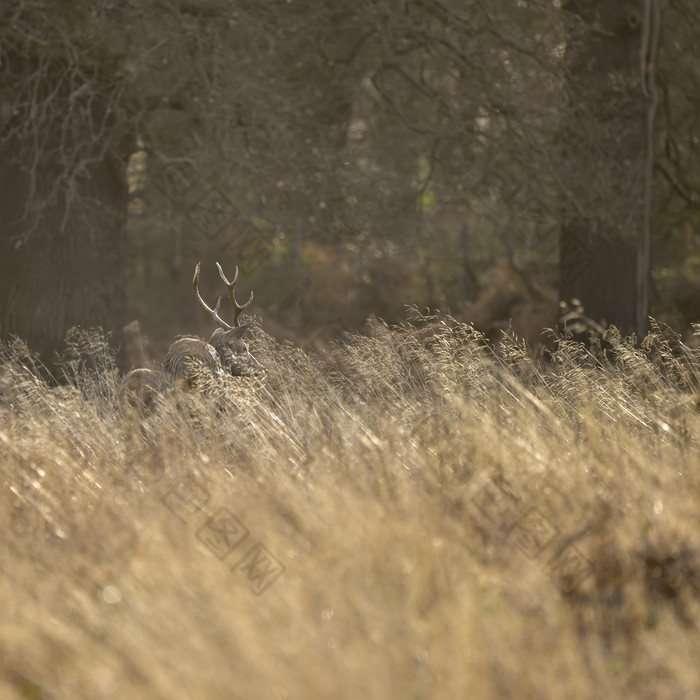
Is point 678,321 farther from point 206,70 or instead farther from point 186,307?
point 186,307

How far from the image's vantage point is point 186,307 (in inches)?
729

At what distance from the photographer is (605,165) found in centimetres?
1052

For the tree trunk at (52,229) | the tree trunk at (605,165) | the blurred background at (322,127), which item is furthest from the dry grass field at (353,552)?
the tree trunk at (605,165)

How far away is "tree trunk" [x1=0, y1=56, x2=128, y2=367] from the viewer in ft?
29.6

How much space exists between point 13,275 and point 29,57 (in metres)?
1.95

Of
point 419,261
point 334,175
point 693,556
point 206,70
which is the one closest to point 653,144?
point 334,175

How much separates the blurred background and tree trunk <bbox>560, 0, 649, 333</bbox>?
1.0 inches

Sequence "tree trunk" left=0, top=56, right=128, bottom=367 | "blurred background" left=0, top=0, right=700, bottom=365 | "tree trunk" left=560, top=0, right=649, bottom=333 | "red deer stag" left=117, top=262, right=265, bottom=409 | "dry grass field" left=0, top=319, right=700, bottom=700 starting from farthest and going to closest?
1. "tree trunk" left=560, top=0, right=649, bottom=333
2. "tree trunk" left=0, top=56, right=128, bottom=367
3. "blurred background" left=0, top=0, right=700, bottom=365
4. "red deer stag" left=117, top=262, right=265, bottom=409
5. "dry grass field" left=0, top=319, right=700, bottom=700

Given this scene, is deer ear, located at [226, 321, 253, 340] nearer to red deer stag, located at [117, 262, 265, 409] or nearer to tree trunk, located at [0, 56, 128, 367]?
red deer stag, located at [117, 262, 265, 409]

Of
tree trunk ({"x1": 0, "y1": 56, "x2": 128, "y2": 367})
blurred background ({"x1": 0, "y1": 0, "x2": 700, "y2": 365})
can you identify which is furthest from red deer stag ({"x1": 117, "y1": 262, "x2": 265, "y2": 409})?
tree trunk ({"x1": 0, "y1": 56, "x2": 128, "y2": 367})

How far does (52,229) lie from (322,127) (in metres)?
2.72

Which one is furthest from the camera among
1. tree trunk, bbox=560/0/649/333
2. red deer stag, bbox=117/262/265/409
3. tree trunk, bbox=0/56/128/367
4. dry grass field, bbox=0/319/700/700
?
tree trunk, bbox=560/0/649/333

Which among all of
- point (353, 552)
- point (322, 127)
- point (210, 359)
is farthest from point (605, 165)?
point (353, 552)

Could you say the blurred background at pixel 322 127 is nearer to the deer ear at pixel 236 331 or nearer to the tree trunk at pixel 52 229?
the tree trunk at pixel 52 229
